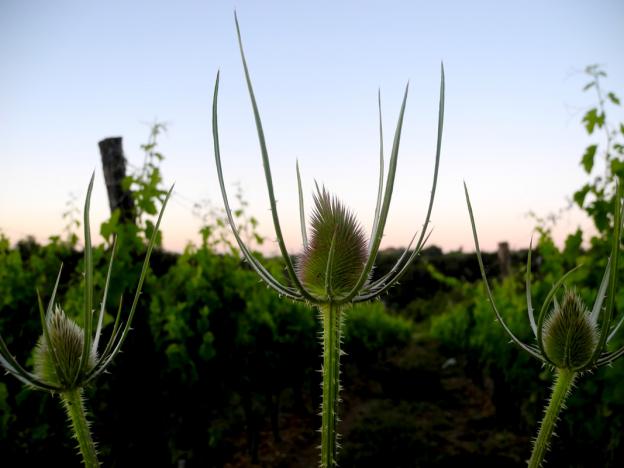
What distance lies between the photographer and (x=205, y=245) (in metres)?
6.46

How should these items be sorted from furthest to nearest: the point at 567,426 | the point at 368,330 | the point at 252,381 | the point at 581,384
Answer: the point at 368,330 < the point at 252,381 < the point at 567,426 < the point at 581,384

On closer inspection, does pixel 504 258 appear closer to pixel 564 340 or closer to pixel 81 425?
pixel 564 340

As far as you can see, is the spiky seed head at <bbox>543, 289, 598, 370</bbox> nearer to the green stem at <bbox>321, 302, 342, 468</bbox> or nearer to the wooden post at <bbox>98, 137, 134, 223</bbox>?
the green stem at <bbox>321, 302, 342, 468</bbox>

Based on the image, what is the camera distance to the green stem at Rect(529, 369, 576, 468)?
914 mm

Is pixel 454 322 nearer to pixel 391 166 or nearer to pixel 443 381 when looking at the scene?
pixel 443 381

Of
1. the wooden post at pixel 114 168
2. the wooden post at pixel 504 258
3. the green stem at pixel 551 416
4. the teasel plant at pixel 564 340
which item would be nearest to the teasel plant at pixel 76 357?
the teasel plant at pixel 564 340

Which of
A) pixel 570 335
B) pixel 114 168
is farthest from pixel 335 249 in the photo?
pixel 114 168

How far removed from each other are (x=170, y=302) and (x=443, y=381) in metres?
9.60

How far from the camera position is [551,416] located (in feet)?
3.20

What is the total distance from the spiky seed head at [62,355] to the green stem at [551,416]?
0.75 meters

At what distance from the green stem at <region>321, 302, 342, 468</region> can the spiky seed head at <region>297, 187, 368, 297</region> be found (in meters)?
0.08

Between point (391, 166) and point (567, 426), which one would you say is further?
point (567, 426)

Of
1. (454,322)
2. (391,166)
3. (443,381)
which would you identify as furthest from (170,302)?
(454,322)

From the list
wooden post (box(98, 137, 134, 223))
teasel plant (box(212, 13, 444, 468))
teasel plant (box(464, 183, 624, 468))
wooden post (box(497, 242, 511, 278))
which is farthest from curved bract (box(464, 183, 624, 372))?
wooden post (box(497, 242, 511, 278))
